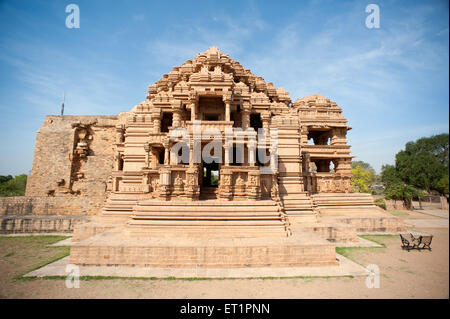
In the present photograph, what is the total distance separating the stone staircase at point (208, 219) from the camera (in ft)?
32.5

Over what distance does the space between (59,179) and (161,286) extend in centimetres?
2323

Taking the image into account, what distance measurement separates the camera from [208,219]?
407 inches

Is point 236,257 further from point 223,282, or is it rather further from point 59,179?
point 59,179

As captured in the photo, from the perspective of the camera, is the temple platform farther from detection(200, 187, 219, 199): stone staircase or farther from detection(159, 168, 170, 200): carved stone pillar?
detection(200, 187, 219, 199): stone staircase

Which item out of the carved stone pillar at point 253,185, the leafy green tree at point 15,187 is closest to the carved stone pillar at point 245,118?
the carved stone pillar at point 253,185

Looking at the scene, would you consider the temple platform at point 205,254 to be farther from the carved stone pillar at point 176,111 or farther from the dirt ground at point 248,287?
the carved stone pillar at point 176,111

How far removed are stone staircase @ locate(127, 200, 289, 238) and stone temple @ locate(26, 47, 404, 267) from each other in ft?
0.16

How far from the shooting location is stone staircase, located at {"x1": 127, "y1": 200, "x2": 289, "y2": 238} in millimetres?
9906

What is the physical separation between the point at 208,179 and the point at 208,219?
10.7 m

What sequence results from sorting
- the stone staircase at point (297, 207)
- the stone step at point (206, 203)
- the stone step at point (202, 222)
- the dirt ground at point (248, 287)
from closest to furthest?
the dirt ground at point (248, 287)
the stone step at point (202, 222)
the stone step at point (206, 203)
the stone staircase at point (297, 207)

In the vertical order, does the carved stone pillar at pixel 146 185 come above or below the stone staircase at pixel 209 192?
above

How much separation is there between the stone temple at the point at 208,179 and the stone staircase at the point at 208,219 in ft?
0.16

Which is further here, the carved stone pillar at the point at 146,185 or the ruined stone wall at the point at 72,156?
the ruined stone wall at the point at 72,156

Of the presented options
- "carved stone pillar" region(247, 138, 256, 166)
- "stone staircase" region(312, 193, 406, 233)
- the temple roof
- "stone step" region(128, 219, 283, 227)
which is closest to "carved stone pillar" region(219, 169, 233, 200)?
"stone step" region(128, 219, 283, 227)
